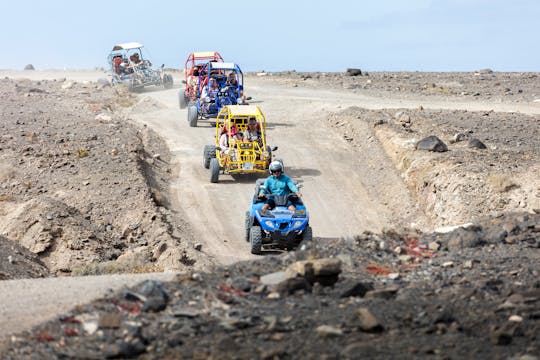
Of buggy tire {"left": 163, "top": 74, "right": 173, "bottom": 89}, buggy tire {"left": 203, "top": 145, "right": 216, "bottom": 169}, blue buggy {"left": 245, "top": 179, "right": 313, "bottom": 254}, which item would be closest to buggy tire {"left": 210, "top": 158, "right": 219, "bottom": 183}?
buggy tire {"left": 203, "top": 145, "right": 216, "bottom": 169}

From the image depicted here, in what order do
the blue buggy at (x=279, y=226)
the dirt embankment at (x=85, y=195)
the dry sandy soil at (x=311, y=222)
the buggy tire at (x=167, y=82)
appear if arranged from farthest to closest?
the buggy tire at (x=167, y=82) → the dirt embankment at (x=85, y=195) → the blue buggy at (x=279, y=226) → the dry sandy soil at (x=311, y=222)

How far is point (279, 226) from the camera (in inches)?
672

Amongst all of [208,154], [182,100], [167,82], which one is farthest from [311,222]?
[167,82]

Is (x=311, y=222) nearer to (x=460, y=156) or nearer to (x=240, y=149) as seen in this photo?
(x=240, y=149)

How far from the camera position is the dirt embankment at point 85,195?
1783cm

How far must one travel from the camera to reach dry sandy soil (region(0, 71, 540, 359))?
9.33 m

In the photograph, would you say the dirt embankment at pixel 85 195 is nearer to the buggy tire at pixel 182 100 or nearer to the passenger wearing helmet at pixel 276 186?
the passenger wearing helmet at pixel 276 186

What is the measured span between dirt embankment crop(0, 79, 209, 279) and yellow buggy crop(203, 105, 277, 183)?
5.39 ft

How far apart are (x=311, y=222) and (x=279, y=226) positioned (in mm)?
3618

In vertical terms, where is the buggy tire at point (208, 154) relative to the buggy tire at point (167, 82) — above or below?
below

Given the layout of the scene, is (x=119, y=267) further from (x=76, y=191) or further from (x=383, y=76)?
(x=383, y=76)

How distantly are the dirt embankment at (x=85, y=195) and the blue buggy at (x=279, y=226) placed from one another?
4.20 ft

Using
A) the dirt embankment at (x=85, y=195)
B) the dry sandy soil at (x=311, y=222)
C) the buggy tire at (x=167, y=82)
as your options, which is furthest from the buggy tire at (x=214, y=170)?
the buggy tire at (x=167, y=82)

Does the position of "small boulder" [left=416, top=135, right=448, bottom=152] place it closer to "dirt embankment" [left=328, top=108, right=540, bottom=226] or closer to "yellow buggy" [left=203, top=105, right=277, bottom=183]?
"dirt embankment" [left=328, top=108, right=540, bottom=226]
